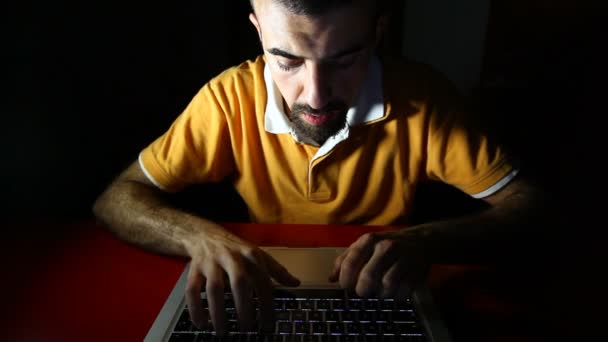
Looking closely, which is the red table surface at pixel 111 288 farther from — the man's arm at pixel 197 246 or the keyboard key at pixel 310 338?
the keyboard key at pixel 310 338

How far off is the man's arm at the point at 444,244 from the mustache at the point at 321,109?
0.96 ft

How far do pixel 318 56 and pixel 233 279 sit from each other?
1.47ft

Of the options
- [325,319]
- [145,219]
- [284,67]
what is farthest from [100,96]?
[325,319]

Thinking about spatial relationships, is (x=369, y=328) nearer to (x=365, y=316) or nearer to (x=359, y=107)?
(x=365, y=316)

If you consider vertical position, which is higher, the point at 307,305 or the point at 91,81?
the point at 91,81

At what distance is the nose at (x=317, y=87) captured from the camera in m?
0.83

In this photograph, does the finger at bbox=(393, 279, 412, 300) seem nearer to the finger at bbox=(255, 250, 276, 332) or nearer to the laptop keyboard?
the laptop keyboard

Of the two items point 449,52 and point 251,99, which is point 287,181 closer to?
point 251,99

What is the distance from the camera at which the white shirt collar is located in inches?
39.9

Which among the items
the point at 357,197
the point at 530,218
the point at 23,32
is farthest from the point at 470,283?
the point at 23,32

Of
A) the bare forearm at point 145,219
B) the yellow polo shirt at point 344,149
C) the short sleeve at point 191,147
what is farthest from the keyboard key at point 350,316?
the short sleeve at point 191,147

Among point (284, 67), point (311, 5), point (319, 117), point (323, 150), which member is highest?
point (311, 5)

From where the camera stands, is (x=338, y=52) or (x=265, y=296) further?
(x=338, y=52)

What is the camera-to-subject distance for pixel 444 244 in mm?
837
